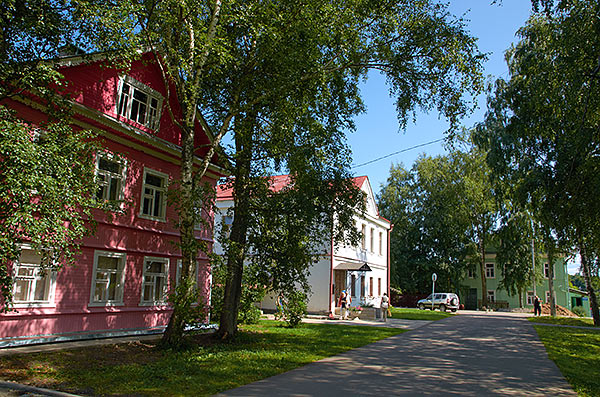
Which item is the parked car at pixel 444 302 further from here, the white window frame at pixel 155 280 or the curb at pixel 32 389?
the curb at pixel 32 389

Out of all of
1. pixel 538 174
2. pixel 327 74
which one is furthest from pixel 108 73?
pixel 538 174

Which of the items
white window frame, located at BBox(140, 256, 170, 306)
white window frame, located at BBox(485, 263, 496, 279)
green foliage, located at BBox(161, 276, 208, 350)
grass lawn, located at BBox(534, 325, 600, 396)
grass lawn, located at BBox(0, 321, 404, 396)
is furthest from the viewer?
white window frame, located at BBox(485, 263, 496, 279)

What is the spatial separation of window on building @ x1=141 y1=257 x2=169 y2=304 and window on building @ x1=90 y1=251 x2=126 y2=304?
1046 mm

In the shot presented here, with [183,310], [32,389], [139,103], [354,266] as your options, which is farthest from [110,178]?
[354,266]

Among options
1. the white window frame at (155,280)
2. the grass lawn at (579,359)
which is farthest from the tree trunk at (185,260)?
the grass lawn at (579,359)

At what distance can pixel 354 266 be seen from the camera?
91.9 ft

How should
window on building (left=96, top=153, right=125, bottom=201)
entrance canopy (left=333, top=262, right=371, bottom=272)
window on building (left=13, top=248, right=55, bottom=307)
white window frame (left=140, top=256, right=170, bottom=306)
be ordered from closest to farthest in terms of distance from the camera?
window on building (left=13, top=248, right=55, bottom=307)
window on building (left=96, top=153, right=125, bottom=201)
white window frame (left=140, top=256, right=170, bottom=306)
entrance canopy (left=333, top=262, right=371, bottom=272)

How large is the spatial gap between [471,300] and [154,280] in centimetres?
4768

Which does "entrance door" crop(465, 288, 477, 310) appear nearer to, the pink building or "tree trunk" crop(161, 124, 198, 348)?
the pink building

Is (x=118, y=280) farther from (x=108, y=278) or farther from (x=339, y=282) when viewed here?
(x=339, y=282)

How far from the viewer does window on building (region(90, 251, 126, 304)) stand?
13867mm

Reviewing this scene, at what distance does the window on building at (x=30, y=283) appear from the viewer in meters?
11.9

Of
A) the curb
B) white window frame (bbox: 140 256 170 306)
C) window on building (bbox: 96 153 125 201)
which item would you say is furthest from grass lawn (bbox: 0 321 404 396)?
window on building (bbox: 96 153 125 201)

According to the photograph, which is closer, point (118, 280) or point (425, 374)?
point (425, 374)
